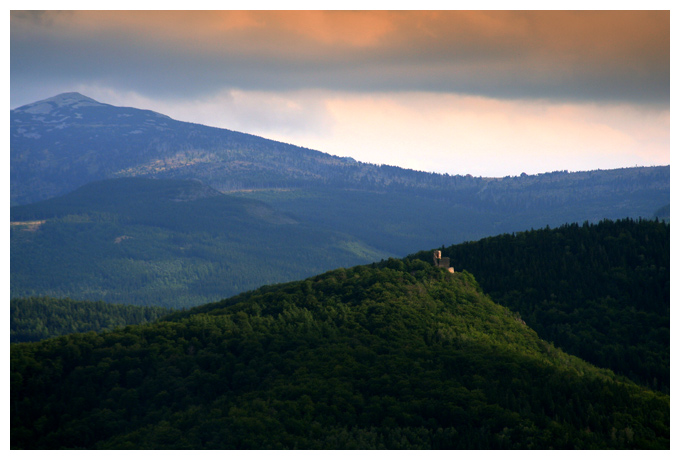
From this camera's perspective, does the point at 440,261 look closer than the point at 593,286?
No

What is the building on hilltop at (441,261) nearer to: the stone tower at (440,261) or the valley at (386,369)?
the stone tower at (440,261)

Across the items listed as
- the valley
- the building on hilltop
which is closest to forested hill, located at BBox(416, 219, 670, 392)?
the valley

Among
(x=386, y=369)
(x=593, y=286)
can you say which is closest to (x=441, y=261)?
(x=593, y=286)

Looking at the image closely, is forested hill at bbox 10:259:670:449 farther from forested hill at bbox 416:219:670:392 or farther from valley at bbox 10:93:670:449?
forested hill at bbox 416:219:670:392

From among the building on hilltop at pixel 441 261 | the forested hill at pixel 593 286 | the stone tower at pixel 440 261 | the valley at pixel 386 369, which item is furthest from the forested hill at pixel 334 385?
the building on hilltop at pixel 441 261

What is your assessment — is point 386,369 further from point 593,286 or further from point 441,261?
point 593,286

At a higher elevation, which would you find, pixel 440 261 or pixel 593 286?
pixel 440 261

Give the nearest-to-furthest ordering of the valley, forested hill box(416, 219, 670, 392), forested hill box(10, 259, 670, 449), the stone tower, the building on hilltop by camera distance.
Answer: forested hill box(10, 259, 670, 449)
the valley
forested hill box(416, 219, 670, 392)
the stone tower
the building on hilltop
